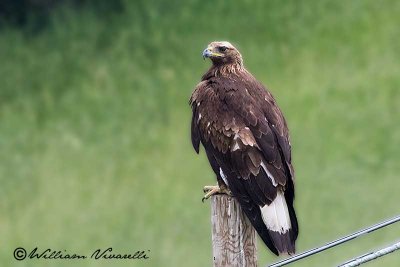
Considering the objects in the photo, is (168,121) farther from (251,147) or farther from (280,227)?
(280,227)

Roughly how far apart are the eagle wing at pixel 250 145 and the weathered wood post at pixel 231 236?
507 mm

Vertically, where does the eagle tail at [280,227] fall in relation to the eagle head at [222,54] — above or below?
below

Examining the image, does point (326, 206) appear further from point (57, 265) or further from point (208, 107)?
point (208, 107)

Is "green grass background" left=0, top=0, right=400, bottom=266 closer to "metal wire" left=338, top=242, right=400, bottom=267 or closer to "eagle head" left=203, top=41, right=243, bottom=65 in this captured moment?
"eagle head" left=203, top=41, right=243, bottom=65

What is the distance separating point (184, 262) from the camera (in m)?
17.0

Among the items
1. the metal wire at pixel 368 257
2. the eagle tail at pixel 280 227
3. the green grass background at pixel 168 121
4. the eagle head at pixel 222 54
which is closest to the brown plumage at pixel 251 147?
the eagle tail at pixel 280 227

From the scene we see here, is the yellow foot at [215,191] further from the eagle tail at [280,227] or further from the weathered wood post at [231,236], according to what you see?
the weathered wood post at [231,236]

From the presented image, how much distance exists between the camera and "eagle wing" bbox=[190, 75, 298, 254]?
8.54 meters

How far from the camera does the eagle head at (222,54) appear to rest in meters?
10.7

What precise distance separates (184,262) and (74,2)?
7.75 metres

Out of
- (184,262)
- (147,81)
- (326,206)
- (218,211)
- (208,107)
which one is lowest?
(218,211)

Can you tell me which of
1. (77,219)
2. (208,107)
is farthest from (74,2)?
(208,107)

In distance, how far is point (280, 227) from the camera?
842 centimetres

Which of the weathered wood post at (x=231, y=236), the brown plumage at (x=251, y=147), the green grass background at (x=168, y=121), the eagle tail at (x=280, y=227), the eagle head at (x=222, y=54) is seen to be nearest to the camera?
the weathered wood post at (x=231, y=236)
